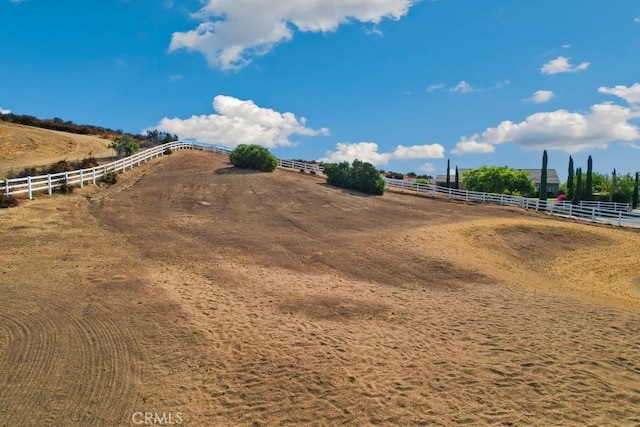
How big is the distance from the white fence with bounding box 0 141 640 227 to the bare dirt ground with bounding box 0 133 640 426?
337 cm

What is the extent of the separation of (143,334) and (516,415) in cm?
653

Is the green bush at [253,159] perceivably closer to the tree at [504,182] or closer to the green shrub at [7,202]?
the green shrub at [7,202]

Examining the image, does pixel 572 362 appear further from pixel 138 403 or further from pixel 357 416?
pixel 138 403

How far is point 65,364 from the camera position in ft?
23.1

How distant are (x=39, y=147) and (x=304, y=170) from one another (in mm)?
25867

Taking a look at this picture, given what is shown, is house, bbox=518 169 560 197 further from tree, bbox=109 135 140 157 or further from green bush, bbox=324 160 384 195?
tree, bbox=109 135 140 157

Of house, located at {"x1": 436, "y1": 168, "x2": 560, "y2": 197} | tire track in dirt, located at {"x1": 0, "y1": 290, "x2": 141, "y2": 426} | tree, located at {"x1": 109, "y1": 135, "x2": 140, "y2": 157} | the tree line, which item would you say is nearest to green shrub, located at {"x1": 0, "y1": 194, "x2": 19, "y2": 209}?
tire track in dirt, located at {"x1": 0, "y1": 290, "x2": 141, "y2": 426}

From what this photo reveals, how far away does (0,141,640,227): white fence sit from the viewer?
2304cm

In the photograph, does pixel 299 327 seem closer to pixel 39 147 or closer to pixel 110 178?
pixel 110 178

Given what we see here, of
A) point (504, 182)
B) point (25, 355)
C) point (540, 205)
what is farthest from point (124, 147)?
point (504, 182)

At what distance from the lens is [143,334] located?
26.9 ft

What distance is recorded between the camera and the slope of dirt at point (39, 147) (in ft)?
121

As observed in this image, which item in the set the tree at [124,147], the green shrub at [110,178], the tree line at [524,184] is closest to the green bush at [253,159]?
the tree at [124,147]

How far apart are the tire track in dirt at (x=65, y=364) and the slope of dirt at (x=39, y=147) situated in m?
30.1
